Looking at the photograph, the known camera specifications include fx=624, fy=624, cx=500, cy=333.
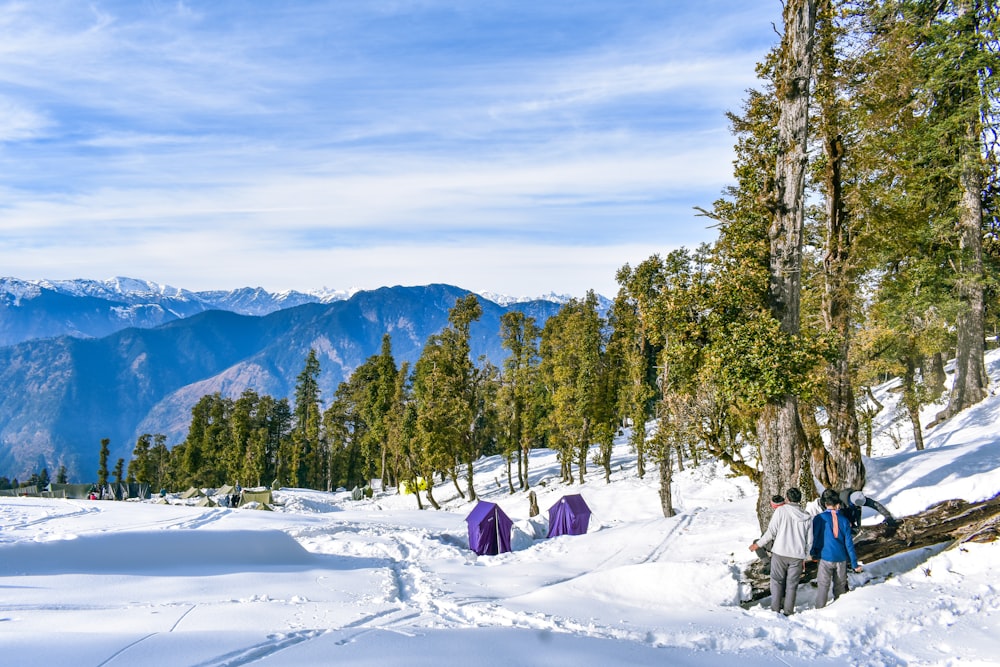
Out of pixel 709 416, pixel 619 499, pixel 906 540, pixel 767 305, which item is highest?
pixel 767 305

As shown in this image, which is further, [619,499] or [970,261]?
[619,499]

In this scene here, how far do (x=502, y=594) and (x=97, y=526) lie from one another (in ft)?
46.4

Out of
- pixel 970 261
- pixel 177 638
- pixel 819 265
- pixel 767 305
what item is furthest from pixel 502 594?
pixel 970 261

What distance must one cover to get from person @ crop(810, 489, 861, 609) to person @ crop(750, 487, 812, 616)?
0.27 m

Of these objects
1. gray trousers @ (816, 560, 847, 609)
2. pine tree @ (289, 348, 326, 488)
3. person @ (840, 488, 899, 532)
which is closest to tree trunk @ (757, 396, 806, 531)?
person @ (840, 488, 899, 532)

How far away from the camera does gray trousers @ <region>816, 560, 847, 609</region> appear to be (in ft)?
30.7

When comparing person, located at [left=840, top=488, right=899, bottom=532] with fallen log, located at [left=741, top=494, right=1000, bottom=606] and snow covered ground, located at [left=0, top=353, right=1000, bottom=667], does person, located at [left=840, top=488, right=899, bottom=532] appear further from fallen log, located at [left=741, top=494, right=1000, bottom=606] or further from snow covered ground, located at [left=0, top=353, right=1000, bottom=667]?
snow covered ground, located at [left=0, top=353, right=1000, bottom=667]

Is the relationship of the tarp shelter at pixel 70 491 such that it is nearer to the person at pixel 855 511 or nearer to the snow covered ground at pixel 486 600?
the snow covered ground at pixel 486 600

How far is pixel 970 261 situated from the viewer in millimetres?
20719

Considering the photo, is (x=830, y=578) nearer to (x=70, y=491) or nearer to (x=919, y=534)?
(x=919, y=534)

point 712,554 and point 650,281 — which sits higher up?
point 650,281

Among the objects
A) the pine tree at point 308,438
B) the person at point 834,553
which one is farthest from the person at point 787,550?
the pine tree at point 308,438

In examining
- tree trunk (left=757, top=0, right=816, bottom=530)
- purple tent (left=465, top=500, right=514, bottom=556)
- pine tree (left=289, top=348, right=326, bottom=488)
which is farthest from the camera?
pine tree (left=289, top=348, right=326, bottom=488)

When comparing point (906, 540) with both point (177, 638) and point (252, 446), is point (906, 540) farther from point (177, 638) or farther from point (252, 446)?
point (252, 446)
